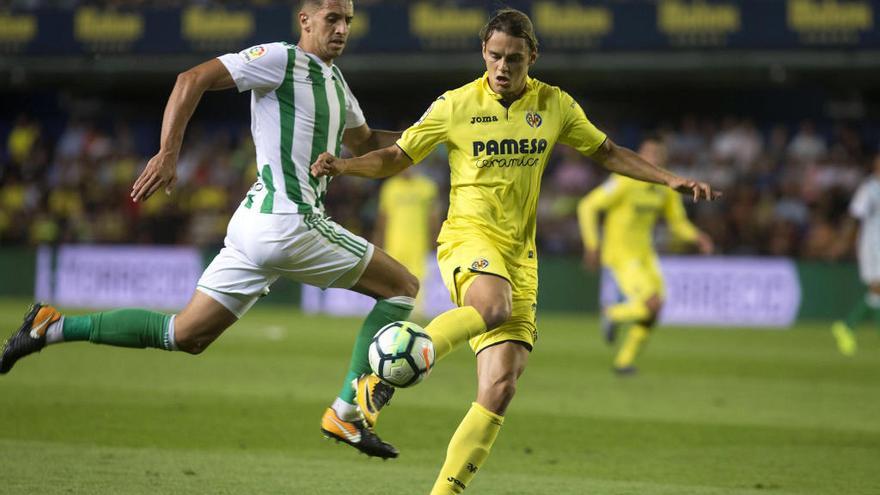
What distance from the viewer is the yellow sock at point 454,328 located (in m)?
5.01

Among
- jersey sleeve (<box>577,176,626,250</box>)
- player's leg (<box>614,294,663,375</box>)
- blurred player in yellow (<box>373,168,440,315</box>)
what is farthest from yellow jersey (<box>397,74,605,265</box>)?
blurred player in yellow (<box>373,168,440,315</box>)

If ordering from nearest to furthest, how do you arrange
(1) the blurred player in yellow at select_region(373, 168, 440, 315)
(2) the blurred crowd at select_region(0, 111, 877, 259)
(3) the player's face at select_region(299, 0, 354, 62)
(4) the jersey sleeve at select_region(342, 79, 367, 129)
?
(3) the player's face at select_region(299, 0, 354, 62) < (4) the jersey sleeve at select_region(342, 79, 367, 129) < (1) the blurred player in yellow at select_region(373, 168, 440, 315) < (2) the blurred crowd at select_region(0, 111, 877, 259)

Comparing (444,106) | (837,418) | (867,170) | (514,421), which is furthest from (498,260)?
(867,170)

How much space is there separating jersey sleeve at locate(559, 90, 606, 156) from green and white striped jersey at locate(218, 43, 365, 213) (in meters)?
1.16

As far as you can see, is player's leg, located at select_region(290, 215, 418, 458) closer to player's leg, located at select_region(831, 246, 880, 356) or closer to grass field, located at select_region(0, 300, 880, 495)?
grass field, located at select_region(0, 300, 880, 495)

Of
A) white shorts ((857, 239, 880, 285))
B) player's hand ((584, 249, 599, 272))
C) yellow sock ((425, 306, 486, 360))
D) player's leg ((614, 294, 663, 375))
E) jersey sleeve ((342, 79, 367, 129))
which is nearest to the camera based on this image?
yellow sock ((425, 306, 486, 360))

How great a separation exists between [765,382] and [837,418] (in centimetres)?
238

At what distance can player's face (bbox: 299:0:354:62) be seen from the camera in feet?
19.8

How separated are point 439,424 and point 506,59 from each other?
4006 millimetres

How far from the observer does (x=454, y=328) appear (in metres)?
5.05

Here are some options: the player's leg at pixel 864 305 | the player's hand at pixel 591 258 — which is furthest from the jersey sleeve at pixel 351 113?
the player's leg at pixel 864 305

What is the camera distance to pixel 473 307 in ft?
17.0

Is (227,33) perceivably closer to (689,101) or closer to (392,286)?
(689,101)

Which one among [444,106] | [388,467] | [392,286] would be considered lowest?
[388,467]
